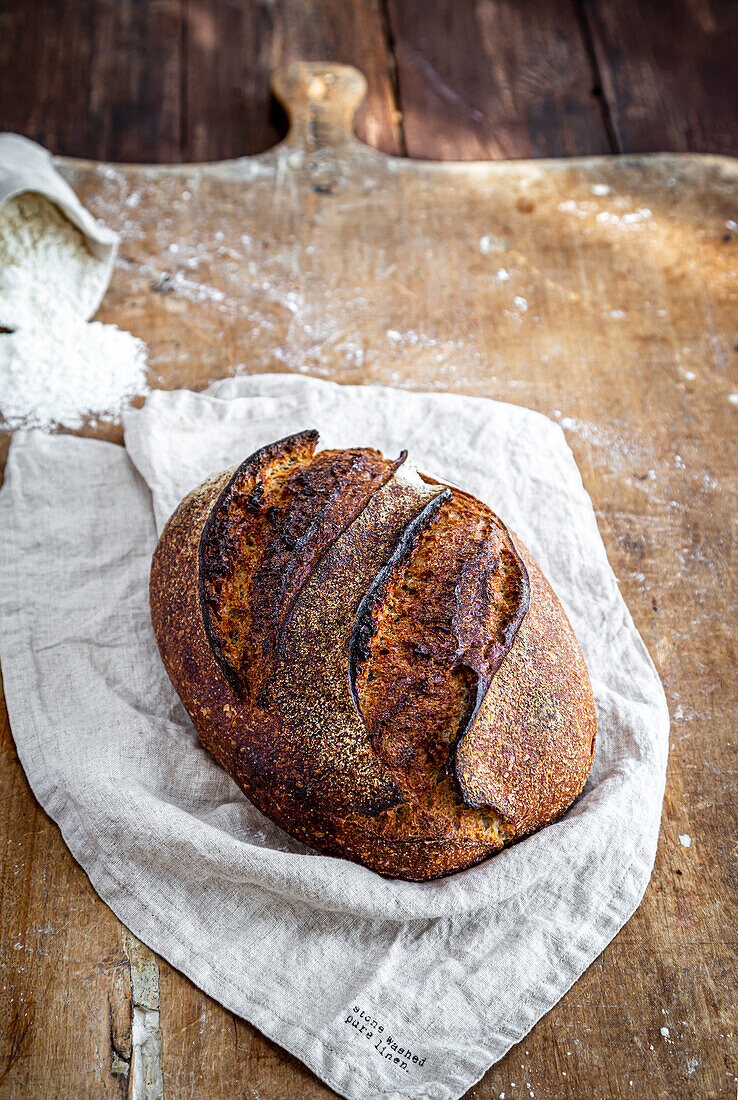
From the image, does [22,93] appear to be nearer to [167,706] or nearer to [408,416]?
[408,416]

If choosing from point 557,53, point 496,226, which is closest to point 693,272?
point 496,226

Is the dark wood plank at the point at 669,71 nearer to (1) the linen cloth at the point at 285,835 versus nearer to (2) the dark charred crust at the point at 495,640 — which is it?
(1) the linen cloth at the point at 285,835

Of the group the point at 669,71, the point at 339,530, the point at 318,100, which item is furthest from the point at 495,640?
the point at 669,71

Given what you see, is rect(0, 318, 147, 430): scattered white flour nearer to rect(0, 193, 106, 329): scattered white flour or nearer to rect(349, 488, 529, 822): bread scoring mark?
rect(0, 193, 106, 329): scattered white flour

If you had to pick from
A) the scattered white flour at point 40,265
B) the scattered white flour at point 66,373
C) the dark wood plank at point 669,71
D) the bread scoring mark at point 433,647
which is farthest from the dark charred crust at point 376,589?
the dark wood plank at point 669,71

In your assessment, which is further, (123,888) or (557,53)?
(557,53)

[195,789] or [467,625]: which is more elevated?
[467,625]
